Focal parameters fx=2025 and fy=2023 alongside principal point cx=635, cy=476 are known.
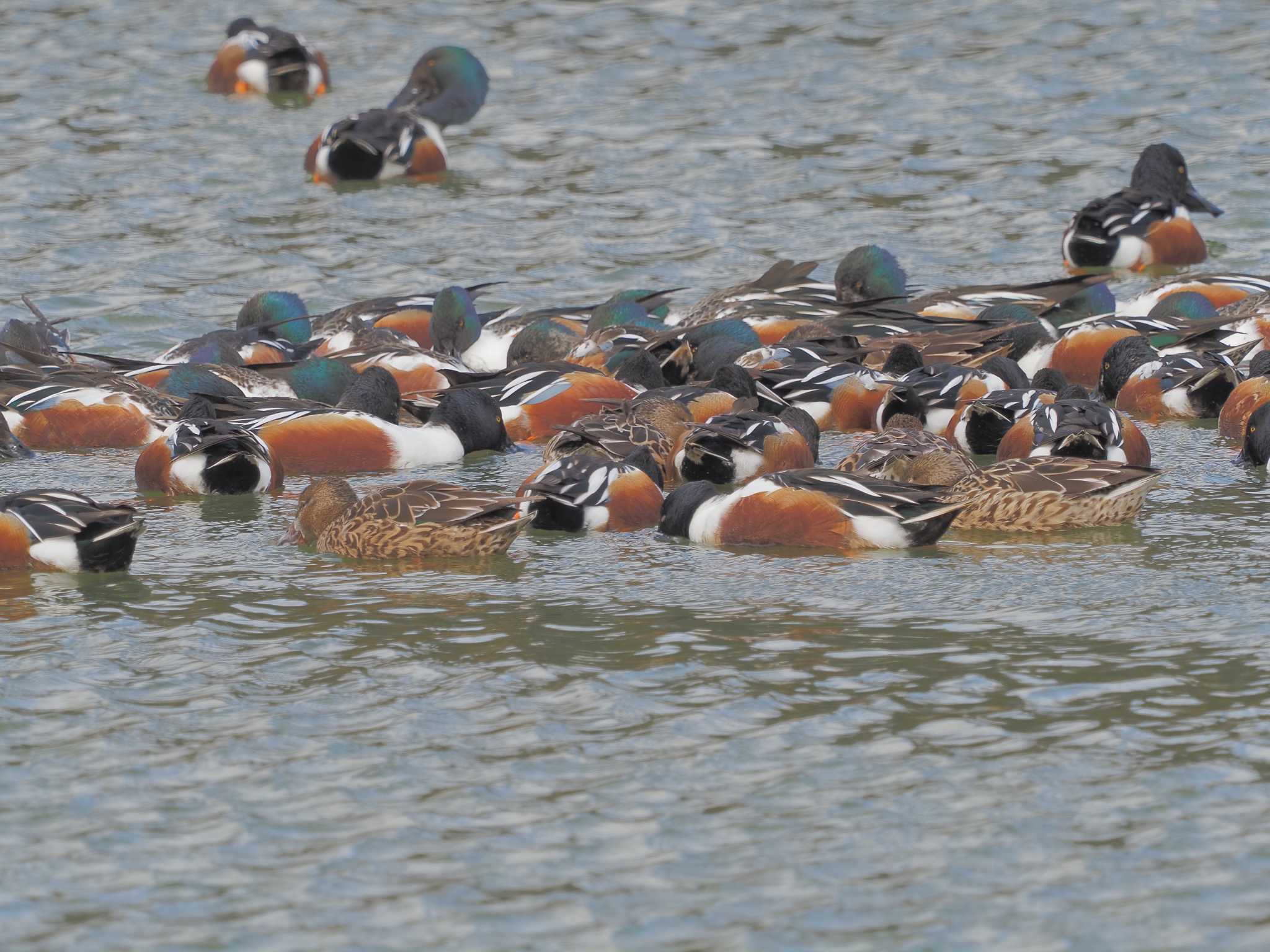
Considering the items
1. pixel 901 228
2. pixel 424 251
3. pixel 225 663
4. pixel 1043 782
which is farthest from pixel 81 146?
pixel 1043 782

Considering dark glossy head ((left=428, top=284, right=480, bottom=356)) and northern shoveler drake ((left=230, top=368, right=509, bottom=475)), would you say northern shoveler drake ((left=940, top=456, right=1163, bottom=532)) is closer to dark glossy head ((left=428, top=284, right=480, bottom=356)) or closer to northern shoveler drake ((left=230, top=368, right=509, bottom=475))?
northern shoveler drake ((left=230, top=368, right=509, bottom=475))

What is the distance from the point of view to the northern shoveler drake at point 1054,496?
8836 millimetres

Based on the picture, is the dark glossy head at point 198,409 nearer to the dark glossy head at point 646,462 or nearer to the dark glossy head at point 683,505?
the dark glossy head at point 646,462

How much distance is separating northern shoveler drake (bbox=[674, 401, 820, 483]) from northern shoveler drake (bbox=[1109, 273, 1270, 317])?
197 inches

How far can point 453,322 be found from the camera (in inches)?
556

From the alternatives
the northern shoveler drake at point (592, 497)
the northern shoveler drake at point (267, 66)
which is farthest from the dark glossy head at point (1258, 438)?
the northern shoveler drake at point (267, 66)

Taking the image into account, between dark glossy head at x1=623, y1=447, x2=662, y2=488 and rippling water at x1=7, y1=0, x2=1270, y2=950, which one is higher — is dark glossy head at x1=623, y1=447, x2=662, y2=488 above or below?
above

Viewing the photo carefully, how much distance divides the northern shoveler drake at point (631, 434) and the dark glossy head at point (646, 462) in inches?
2.0

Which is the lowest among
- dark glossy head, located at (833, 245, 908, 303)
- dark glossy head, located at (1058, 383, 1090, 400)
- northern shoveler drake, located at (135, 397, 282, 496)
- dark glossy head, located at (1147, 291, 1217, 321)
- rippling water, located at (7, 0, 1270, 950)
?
rippling water, located at (7, 0, 1270, 950)

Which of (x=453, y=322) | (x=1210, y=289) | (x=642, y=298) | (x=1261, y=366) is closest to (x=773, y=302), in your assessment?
(x=642, y=298)

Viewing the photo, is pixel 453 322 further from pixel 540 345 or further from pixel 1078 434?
pixel 1078 434

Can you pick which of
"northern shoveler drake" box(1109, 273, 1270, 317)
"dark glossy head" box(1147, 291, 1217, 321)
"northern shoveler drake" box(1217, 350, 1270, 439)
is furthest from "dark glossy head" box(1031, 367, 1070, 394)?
"northern shoveler drake" box(1109, 273, 1270, 317)

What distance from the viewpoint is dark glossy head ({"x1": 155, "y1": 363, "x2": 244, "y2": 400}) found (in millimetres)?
12148

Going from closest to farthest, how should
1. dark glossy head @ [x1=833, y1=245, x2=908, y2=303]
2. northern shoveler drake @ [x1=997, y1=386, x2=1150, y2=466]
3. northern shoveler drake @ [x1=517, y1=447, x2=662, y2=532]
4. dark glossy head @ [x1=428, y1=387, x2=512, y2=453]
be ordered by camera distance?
1. northern shoveler drake @ [x1=517, y1=447, x2=662, y2=532]
2. northern shoveler drake @ [x1=997, y1=386, x2=1150, y2=466]
3. dark glossy head @ [x1=428, y1=387, x2=512, y2=453]
4. dark glossy head @ [x1=833, y1=245, x2=908, y2=303]
